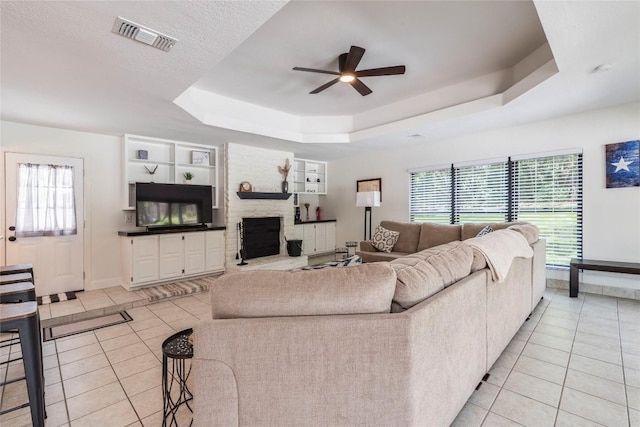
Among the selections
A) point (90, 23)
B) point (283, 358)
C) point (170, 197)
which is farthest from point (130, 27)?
point (170, 197)

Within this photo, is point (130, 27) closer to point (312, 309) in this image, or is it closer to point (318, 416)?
point (312, 309)

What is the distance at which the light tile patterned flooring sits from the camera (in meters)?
1.74

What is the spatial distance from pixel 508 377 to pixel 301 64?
12.1 feet

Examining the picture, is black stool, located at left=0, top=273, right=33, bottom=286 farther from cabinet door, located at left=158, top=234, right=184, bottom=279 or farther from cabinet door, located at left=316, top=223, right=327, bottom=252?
cabinet door, located at left=316, top=223, right=327, bottom=252

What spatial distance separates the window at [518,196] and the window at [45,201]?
6020mm

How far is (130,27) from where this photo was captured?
6.14 ft

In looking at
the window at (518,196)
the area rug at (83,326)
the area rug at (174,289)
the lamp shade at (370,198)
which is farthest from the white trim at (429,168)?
the area rug at (83,326)

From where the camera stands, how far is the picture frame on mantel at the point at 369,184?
→ 6.39m

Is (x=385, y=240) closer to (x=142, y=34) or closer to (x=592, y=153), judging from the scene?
(x=592, y=153)

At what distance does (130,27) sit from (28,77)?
152 cm

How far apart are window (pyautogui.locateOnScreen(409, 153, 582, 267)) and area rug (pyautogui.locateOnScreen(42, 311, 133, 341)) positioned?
5264mm

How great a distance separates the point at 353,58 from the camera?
9.40 ft

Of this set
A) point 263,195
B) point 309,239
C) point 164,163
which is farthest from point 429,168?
point 164,163

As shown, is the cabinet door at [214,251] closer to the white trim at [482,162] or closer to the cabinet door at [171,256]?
the cabinet door at [171,256]
